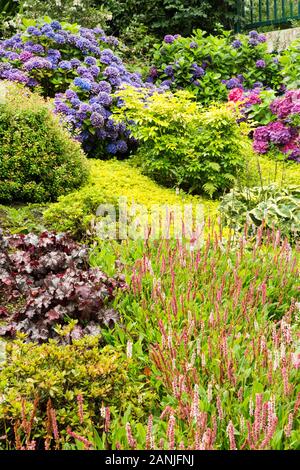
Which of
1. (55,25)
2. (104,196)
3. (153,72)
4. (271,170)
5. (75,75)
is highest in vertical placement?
(55,25)

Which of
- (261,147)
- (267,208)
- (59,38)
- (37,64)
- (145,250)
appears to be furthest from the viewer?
(261,147)

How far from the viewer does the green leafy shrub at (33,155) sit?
6.48 metres

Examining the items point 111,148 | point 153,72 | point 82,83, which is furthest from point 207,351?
point 153,72

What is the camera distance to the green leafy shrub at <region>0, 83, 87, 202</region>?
648cm

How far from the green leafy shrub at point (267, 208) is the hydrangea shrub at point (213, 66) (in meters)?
4.67

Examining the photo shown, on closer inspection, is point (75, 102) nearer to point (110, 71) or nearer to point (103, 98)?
point (103, 98)

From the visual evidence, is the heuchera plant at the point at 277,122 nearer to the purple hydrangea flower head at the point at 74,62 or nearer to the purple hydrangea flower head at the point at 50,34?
the purple hydrangea flower head at the point at 74,62

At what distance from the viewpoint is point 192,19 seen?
13578mm

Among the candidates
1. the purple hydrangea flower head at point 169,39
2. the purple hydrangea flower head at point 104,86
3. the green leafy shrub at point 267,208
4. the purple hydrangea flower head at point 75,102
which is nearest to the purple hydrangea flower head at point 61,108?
the purple hydrangea flower head at point 75,102

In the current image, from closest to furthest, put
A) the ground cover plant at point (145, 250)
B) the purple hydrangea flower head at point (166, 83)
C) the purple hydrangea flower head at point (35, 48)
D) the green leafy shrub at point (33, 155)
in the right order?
1. the ground cover plant at point (145, 250)
2. the green leafy shrub at point (33, 155)
3. the purple hydrangea flower head at point (35, 48)
4. the purple hydrangea flower head at point (166, 83)

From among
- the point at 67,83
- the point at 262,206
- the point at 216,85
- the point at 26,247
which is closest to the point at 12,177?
the point at 26,247

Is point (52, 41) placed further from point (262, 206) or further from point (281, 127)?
point (262, 206)

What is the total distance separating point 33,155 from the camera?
6602 mm

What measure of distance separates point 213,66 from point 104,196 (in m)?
6.75
